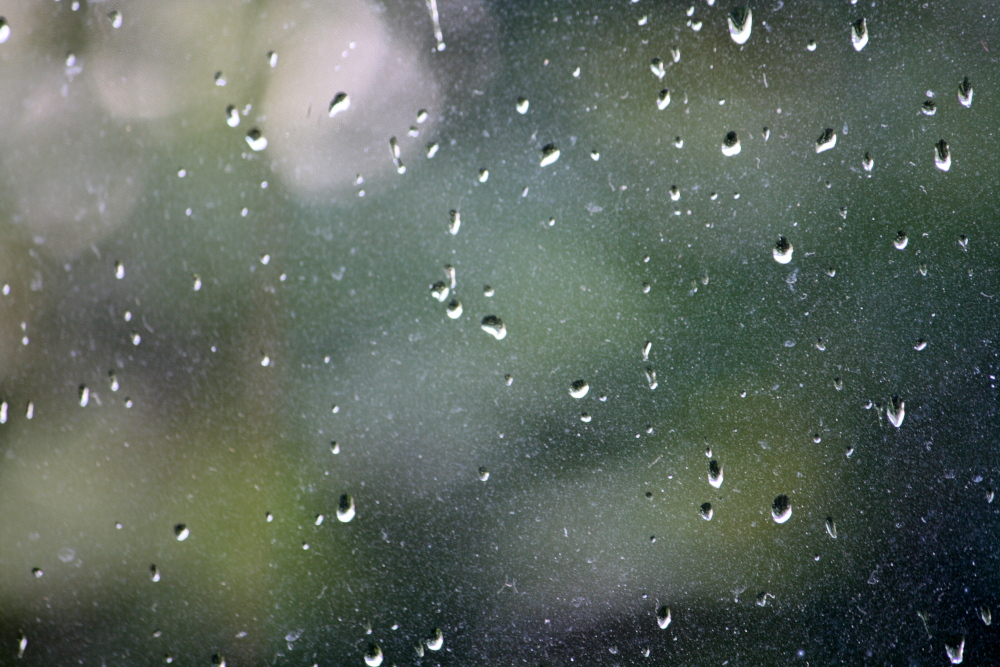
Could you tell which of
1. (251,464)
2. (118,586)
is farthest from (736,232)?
(118,586)

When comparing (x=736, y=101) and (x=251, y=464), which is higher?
(x=736, y=101)

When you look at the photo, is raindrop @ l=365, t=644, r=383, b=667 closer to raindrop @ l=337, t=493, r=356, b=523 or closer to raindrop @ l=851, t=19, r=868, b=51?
raindrop @ l=337, t=493, r=356, b=523

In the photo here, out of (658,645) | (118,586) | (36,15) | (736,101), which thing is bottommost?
(658,645)

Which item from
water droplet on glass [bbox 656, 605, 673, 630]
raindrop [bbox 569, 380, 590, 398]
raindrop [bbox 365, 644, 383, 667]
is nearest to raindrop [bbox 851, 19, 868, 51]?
raindrop [bbox 569, 380, 590, 398]

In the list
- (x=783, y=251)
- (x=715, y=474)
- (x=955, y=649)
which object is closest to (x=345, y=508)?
(x=715, y=474)

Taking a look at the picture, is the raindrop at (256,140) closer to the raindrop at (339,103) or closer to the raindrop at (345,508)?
the raindrop at (339,103)

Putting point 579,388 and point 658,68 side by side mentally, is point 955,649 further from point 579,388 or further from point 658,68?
point 658,68

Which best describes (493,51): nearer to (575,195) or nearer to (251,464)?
(575,195)

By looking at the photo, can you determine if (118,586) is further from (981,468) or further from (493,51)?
(981,468)
